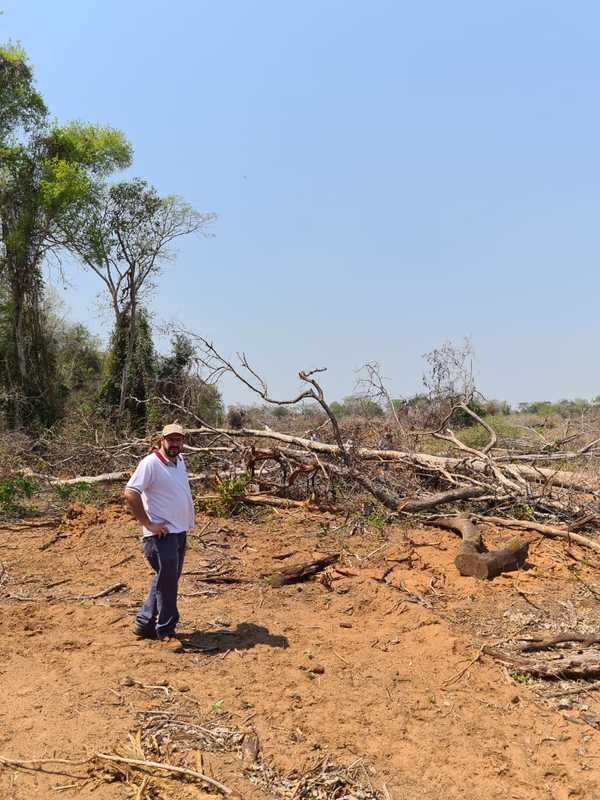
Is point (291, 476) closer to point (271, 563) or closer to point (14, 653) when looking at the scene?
point (271, 563)

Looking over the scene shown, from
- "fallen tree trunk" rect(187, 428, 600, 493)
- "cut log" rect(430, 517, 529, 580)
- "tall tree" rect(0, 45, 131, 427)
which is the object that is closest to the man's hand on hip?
"cut log" rect(430, 517, 529, 580)

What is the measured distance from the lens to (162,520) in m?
4.23

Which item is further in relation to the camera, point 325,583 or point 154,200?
point 154,200

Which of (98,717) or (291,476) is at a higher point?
(291,476)

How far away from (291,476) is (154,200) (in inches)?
568

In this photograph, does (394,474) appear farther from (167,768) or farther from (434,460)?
(167,768)

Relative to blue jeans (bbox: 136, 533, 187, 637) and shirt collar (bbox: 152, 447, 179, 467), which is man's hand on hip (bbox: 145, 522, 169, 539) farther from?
shirt collar (bbox: 152, 447, 179, 467)

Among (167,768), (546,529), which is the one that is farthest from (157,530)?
(546,529)

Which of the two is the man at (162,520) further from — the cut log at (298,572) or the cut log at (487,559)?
the cut log at (487,559)

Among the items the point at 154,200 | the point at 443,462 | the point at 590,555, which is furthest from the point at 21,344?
the point at 590,555

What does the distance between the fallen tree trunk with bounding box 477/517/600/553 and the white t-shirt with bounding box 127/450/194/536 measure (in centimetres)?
403

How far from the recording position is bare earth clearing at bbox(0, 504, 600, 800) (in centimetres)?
283

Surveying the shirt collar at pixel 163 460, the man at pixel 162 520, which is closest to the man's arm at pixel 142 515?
the man at pixel 162 520

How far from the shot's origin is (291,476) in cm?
869
